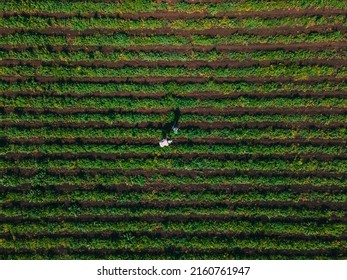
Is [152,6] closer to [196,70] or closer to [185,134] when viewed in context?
[196,70]

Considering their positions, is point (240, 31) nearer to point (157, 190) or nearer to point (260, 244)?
point (157, 190)

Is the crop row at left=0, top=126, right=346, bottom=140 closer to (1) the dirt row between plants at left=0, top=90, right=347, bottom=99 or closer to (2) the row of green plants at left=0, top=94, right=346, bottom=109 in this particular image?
(2) the row of green plants at left=0, top=94, right=346, bottom=109

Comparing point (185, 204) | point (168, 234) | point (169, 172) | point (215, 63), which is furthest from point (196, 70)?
point (168, 234)

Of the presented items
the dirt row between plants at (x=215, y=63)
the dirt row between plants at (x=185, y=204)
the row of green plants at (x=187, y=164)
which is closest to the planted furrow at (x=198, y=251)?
the dirt row between plants at (x=185, y=204)

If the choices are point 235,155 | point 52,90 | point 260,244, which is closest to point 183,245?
point 260,244

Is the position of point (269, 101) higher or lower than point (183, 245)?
higher
